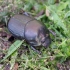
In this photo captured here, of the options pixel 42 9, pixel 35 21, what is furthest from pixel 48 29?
pixel 42 9

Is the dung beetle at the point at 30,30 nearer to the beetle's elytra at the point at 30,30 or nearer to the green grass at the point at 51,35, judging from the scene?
the beetle's elytra at the point at 30,30

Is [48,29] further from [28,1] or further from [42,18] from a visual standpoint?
[28,1]

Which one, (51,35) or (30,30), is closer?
(30,30)

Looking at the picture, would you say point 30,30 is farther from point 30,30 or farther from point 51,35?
point 51,35

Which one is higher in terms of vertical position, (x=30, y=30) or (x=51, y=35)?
(x=30, y=30)

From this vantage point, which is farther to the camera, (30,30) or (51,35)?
(51,35)

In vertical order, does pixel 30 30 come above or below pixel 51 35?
above

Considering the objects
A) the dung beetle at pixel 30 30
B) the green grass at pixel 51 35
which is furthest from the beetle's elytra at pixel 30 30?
the green grass at pixel 51 35

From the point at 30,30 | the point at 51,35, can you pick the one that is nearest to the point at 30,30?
the point at 30,30
